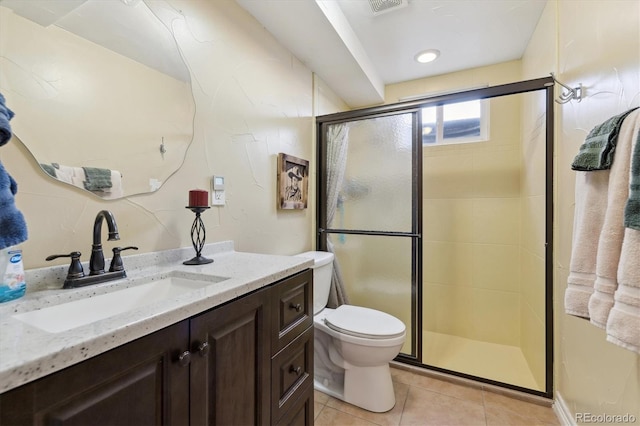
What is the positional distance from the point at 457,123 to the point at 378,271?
156 centimetres

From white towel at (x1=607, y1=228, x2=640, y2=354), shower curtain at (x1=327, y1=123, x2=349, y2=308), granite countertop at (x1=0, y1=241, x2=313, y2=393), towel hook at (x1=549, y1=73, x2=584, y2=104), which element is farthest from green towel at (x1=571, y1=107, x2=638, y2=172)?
shower curtain at (x1=327, y1=123, x2=349, y2=308)

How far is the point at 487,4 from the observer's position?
172 cm

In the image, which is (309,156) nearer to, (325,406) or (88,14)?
(88,14)

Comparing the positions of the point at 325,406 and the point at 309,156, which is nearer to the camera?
the point at 325,406

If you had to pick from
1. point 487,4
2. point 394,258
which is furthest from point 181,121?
point 487,4

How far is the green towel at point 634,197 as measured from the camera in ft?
2.20

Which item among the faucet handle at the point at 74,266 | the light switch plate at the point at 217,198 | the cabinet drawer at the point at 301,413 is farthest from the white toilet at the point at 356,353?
the faucet handle at the point at 74,266

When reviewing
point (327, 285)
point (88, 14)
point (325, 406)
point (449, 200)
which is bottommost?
point (325, 406)

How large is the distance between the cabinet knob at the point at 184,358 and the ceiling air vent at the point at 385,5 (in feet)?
6.61

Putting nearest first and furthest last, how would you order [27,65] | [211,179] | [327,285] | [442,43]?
[27,65]
[211,179]
[327,285]
[442,43]

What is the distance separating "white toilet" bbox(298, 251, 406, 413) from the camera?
5.19 ft

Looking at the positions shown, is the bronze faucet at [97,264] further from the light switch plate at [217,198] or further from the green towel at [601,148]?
the green towel at [601,148]

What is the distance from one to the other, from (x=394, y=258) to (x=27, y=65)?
6.85 ft

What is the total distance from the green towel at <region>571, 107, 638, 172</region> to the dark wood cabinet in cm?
103
